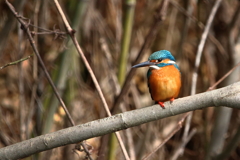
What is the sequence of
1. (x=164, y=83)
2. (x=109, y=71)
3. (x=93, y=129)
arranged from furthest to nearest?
(x=109, y=71)
(x=164, y=83)
(x=93, y=129)

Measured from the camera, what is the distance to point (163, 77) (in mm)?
2342

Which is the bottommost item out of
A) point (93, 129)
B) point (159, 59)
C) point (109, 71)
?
point (93, 129)

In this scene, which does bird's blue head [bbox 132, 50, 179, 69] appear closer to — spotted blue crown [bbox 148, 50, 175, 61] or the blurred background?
spotted blue crown [bbox 148, 50, 175, 61]

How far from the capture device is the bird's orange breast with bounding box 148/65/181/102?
2260 millimetres

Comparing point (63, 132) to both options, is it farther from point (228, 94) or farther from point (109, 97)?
point (109, 97)

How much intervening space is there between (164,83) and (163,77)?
47mm

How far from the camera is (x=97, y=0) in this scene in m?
4.16

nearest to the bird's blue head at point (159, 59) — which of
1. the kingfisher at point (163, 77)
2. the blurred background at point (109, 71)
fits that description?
the kingfisher at point (163, 77)

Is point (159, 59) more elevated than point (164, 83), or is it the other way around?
point (159, 59)

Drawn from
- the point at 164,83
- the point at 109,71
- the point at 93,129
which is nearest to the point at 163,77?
the point at 164,83

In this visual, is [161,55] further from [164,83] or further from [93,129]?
[93,129]

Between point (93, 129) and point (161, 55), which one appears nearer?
point (93, 129)

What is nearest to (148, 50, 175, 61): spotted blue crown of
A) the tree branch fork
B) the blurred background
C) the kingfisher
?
the kingfisher

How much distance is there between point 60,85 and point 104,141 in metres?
0.59
